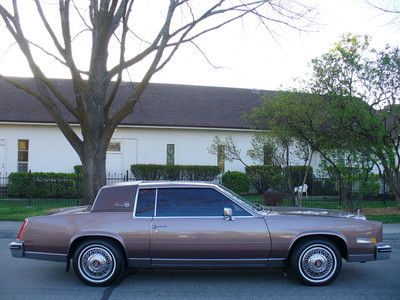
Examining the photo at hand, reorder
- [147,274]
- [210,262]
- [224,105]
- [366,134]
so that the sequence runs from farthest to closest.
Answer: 1. [224,105]
2. [366,134]
3. [147,274]
4. [210,262]

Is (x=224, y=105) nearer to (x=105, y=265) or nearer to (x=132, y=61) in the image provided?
(x=132, y=61)

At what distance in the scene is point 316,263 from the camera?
6992mm

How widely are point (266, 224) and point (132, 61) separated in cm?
812

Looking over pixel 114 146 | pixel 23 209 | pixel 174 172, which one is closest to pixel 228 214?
pixel 23 209

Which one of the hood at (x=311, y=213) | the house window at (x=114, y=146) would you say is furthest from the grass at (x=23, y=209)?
the hood at (x=311, y=213)

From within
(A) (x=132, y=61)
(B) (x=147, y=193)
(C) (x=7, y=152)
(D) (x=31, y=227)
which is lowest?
(D) (x=31, y=227)

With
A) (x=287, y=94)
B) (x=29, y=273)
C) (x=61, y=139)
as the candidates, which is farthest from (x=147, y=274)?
(x=61, y=139)

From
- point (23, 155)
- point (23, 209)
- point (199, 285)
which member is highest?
point (23, 155)

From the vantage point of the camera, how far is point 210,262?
22.8 feet

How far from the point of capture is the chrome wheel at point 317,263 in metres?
6.98

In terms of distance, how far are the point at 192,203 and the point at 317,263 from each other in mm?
1886

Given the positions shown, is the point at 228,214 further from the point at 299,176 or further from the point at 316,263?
the point at 299,176

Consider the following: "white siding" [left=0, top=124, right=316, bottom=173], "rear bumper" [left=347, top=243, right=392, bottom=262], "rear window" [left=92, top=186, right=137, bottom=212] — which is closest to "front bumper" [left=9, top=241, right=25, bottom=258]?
"rear window" [left=92, top=186, right=137, bottom=212]

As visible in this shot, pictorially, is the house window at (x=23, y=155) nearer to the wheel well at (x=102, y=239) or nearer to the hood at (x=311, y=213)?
the wheel well at (x=102, y=239)
